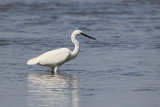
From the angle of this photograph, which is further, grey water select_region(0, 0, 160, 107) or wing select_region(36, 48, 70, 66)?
wing select_region(36, 48, 70, 66)

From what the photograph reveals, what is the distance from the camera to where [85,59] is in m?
16.0

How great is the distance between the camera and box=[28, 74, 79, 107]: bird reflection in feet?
34.1

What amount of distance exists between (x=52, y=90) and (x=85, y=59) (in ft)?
14.2

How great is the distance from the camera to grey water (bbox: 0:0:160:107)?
10.9 meters

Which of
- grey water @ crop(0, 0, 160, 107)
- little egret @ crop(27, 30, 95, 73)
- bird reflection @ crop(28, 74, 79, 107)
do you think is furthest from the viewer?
little egret @ crop(27, 30, 95, 73)

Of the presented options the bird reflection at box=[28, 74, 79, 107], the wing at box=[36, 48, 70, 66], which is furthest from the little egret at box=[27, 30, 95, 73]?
the bird reflection at box=[28, 74, 79, 107]

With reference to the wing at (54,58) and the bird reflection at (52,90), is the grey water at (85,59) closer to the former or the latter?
the bird reflection at (52,90)

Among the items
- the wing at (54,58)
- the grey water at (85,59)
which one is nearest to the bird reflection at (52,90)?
the grey water at (85,59)

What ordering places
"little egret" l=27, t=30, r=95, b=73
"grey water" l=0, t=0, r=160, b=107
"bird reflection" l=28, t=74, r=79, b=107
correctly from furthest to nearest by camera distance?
1. "little egret" l=27, t=30, r=95, b=73
2. "grey water" l=0, t=0, r=160, b=107
3. "bird reflection" l=28, t=74, r=79, b=107

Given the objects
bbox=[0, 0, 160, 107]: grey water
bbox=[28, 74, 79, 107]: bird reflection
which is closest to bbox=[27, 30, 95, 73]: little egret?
bbox=[0, 0, 160, 107]: grey water


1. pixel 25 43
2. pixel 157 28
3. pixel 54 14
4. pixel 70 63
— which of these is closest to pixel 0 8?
pixel 54 14

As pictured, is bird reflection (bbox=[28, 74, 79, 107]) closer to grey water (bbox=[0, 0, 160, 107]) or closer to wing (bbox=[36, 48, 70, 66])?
grey water (bbox=[0, 0, 160, 107])

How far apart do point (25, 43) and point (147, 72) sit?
594cm

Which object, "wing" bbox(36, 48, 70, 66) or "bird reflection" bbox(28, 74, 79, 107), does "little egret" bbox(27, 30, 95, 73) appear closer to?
"wing" bbox(36, 48, 70, 66)
